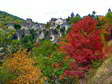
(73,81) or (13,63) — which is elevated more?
(13,63)

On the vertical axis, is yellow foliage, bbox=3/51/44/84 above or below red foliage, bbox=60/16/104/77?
below

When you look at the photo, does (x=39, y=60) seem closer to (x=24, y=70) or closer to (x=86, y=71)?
(x=24, y=70)

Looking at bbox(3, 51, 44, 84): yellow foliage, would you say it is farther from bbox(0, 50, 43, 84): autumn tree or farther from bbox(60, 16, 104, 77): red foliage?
bbox(60, 16, 104, 77): red foliage

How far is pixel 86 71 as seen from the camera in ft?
104

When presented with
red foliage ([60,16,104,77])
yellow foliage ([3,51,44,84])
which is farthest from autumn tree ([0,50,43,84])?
red foliage ([60,16,104,77])

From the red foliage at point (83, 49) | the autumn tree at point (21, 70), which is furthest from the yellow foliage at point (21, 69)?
the red foliage at point (83, 49)

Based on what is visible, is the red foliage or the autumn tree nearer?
the red foliage

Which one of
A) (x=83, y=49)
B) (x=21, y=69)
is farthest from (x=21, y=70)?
(x=83, y=49)

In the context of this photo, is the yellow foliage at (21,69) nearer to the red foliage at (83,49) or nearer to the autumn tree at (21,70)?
the autumn tree at (21,70)

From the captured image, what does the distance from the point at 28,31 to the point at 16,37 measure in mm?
8784

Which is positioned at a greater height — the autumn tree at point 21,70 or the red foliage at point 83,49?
the red foliage at point 83,49

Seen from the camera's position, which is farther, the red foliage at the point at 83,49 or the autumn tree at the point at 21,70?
the autumn tree at the point at 21,70

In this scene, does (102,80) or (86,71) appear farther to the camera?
(86,71)

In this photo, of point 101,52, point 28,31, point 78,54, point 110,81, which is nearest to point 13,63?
point 78,54
